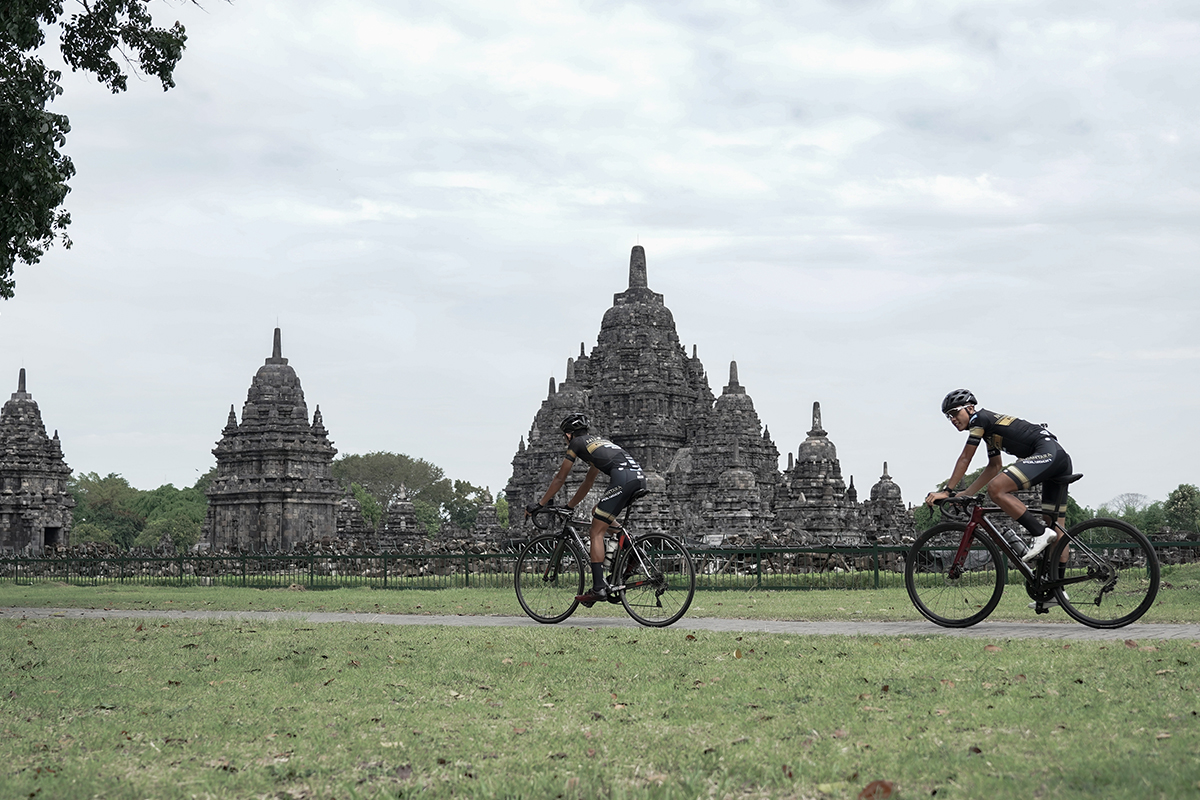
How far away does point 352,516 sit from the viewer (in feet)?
187

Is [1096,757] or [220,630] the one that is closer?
[1096,757]

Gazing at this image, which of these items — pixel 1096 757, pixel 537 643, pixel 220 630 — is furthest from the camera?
pixel 220 630

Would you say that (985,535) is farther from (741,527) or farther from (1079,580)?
(741,527)

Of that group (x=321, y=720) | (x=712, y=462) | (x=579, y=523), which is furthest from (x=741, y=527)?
(x=321, y=720)

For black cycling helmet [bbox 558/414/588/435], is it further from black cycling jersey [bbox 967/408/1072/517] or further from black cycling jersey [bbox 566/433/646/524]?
→ black cycling jersey [bbox 967/408/1072/517]

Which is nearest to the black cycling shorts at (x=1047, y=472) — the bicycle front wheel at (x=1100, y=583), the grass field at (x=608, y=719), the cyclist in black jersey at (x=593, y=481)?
the bicycle front wheel at (x=1100, y=583)

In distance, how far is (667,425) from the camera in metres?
75.1

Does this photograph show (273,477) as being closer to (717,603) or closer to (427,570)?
(427,570)

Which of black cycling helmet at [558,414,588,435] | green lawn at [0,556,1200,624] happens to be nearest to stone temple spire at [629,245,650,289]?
green lawn at [0,556,1200,624]

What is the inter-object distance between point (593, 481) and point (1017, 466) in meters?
3.79

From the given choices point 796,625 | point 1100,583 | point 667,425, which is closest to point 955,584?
point 1100,583

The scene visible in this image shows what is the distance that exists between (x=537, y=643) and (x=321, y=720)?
3.25 metres

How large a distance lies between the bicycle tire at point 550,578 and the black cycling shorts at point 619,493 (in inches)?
26.2

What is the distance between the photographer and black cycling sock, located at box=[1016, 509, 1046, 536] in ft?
29.9
